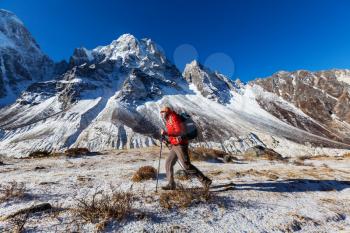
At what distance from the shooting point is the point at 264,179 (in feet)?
47.5

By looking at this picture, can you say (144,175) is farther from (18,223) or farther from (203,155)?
(203,155)

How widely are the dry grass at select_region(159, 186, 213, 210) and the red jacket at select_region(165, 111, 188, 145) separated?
1.76m

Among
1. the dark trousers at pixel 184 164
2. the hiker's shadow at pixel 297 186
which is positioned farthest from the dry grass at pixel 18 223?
the hiker's shadow at pixel 297 186

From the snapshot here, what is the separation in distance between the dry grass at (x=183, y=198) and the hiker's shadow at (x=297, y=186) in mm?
2669

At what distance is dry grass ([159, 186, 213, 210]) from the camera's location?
883cm

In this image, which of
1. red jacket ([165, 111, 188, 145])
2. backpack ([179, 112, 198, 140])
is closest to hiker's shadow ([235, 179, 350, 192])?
backpack ([179, 112, 198, 140])

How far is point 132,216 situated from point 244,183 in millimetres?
6583

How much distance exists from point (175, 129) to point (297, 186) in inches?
241

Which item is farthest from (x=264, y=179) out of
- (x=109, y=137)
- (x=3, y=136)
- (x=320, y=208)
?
(x=3, y=136)

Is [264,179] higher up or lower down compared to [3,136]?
lower down

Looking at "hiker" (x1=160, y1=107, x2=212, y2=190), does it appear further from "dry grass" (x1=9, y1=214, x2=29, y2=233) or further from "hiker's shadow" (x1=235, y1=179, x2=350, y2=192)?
"dry grass" (x1=9, y1=214, x2=29, y2=233)

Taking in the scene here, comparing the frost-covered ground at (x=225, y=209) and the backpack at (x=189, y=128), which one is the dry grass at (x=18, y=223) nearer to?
the frost-covered ground at (x=225, y=209)

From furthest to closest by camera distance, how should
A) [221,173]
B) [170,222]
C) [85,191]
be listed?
[221,173]
[85,191]
[170,222]

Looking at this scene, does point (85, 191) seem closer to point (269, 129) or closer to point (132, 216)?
point (132, 216)
